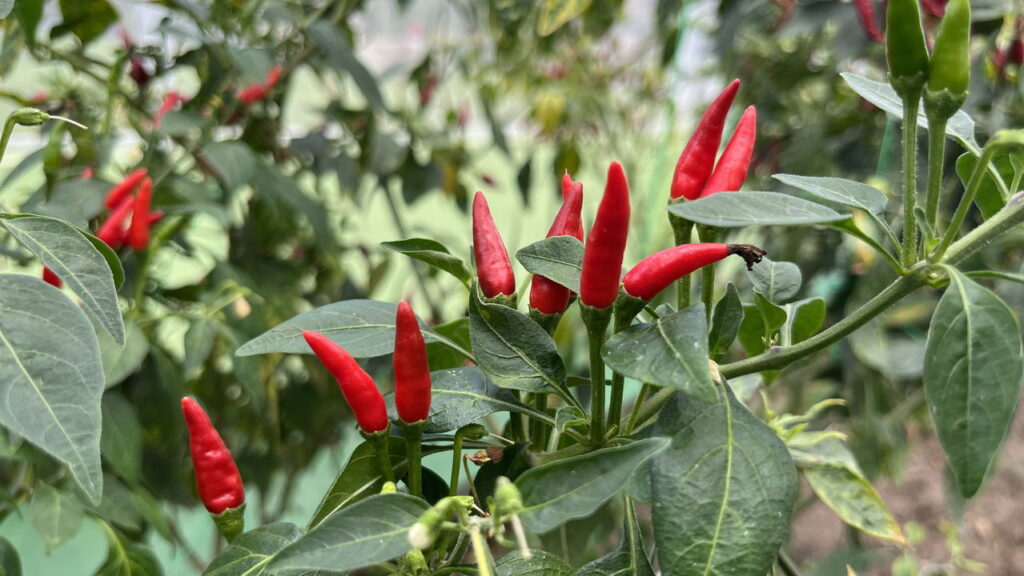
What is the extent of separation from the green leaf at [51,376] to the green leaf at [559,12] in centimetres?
77

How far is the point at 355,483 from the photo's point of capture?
0.33 m

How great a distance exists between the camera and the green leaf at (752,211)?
0.84 feet

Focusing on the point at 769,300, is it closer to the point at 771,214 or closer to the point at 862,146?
the point at 771,214

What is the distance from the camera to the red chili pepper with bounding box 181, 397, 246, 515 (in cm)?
36

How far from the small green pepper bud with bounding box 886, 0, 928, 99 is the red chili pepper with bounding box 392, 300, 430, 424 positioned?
0.62 ft

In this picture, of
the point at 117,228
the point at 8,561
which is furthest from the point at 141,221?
the point at 8,561

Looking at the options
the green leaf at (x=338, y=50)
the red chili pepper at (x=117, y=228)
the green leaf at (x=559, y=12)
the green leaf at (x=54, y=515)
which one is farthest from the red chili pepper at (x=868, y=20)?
the green leaf at (x=54, y=515)

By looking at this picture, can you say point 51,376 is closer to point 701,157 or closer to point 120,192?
point 701,157

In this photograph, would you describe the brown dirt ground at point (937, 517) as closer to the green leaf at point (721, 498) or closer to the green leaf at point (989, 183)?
the green leaf at point (989, 183)

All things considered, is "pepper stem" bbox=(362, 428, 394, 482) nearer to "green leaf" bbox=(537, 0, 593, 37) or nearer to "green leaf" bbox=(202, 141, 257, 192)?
"green leaf" bbox=(202, 141, 257, 192)

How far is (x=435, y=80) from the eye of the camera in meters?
1.30

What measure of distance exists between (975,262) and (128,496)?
98 cm

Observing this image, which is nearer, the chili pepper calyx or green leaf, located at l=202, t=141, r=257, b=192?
the chili pepper calyx

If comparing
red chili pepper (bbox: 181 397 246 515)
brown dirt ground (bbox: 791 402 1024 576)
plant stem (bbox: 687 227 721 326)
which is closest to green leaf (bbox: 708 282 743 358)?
plant stem (bbox: 687 227 721 326)
